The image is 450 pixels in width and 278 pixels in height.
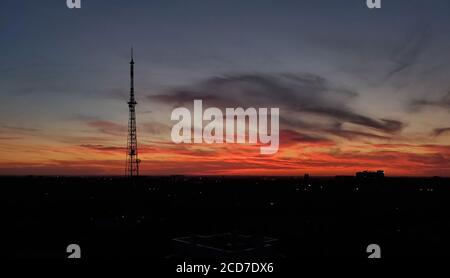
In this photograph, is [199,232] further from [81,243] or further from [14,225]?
[14,225]

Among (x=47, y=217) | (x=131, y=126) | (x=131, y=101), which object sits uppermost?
(x=131, y=101)

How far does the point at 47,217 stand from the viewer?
79875 mm
